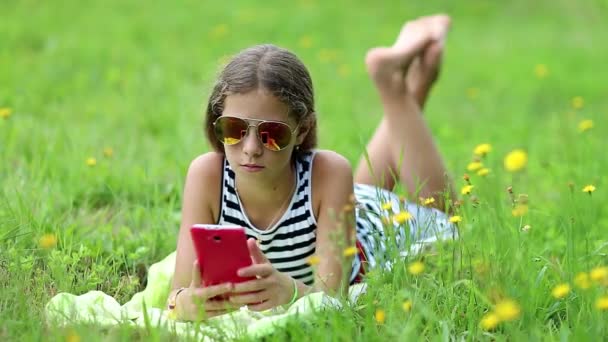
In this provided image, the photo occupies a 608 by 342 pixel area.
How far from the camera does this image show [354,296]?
2684 millimetres

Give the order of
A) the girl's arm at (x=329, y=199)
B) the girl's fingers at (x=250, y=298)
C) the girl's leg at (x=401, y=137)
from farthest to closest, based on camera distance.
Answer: the girl's leg at (x=401, y=137)
the girl's arm at (x=329, y=199)
the girl's fingers at (x=250, y=298)

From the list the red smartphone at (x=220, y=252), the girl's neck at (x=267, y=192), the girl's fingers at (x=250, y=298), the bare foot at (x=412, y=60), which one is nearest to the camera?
the red smartphone at (x=220, y=252)

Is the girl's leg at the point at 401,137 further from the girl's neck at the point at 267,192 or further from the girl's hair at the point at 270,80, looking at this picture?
the girl's hair at the point at 270,80

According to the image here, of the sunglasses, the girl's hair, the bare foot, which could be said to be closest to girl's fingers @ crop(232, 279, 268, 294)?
the sunglasses

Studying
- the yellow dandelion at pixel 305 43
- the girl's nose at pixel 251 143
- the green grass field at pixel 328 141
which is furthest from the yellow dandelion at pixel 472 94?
the girl's nose at pixel 251 143

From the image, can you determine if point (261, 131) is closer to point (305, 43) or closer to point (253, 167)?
point (253, 167)

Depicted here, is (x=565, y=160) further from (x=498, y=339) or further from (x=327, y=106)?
(x=498, y=339)

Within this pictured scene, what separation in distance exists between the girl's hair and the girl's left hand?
0.47 meters

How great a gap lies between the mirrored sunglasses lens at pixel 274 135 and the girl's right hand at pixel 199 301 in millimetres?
412

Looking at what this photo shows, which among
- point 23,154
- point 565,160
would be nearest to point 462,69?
point 565,160

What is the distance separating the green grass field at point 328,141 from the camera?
96.3 inches

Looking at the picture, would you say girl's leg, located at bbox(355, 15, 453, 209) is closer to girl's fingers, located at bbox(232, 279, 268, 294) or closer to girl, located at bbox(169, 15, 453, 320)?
→ girl, located at bbox(169, 15, 453, 320)

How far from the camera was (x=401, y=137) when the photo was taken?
357 cm

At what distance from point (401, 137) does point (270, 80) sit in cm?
109
